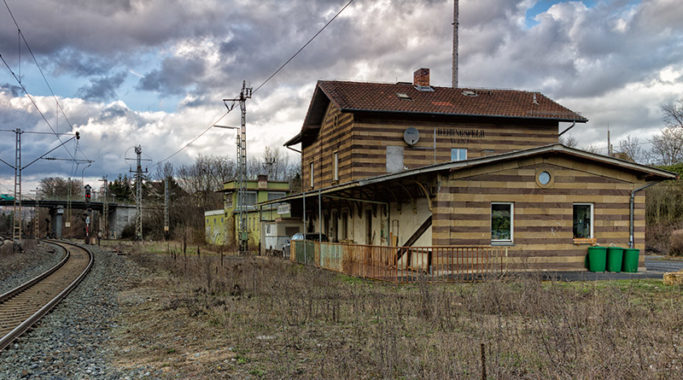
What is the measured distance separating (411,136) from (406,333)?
17447 millimetres

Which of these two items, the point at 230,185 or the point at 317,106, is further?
the point at 230,185

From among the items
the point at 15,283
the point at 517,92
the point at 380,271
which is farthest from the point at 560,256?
the point at 15,283

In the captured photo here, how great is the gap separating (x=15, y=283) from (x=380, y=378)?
672 inches

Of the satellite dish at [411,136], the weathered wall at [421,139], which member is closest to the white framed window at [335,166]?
the weathered wall at [421,139]

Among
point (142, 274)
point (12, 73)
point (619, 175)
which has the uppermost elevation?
point (12, 73)

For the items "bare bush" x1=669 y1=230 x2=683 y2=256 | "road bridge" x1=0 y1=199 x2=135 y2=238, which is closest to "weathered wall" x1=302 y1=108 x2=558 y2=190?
"bare bush" x1=669 y1=230 x2=683 y2=256

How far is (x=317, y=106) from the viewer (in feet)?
96.2

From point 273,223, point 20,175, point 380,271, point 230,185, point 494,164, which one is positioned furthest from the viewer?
point 230,185

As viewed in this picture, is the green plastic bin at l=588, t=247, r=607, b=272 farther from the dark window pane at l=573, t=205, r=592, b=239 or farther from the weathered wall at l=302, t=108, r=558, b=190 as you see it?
the weathered wall at l=302, t=108, r=558, b=190

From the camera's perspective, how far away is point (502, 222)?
685 inches

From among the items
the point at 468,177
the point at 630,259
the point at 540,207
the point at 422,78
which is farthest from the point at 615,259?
the point at 422,78

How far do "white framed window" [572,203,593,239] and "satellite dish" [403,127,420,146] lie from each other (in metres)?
8.71

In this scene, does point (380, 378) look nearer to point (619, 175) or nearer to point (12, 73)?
point (619, 175)

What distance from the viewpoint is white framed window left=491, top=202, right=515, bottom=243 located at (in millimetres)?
17344
